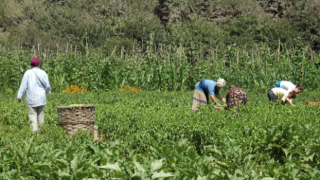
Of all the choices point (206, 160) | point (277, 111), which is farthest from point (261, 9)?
point (206, 160)

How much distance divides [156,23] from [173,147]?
105 ft

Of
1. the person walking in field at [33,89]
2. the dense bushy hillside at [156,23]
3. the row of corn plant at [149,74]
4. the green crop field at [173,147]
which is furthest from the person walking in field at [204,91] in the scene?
the dense bushy hillside at [156,23]

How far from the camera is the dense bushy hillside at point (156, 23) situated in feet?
101

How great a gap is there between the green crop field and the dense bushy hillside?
2194cm

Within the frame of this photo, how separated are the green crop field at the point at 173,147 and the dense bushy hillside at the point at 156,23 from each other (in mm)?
21936

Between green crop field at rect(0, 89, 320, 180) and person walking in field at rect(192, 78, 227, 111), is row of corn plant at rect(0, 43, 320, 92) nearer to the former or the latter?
green crop field at rect(0, 89, 320, 180)

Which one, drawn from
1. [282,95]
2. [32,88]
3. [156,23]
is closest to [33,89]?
[32,88]

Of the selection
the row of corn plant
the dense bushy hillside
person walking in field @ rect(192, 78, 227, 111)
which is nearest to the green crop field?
person walking in field @ rect(192, 78, 227, 111)

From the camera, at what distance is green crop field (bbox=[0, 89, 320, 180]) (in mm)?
3055

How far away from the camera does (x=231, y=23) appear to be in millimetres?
35188

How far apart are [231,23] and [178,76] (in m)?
21.0

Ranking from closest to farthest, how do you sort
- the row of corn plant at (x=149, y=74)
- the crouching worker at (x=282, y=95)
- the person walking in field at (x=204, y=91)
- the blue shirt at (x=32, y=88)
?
the blue shirt at (x=32, y=88) → the person walking in field at (x=204, y=91) → the crouching worker at (x=282, y=95) → the row of corn plant at (x=149, y=74)

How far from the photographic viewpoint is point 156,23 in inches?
1377

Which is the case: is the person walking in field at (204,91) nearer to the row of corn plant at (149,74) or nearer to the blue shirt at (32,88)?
the blue shirt at (32,88)
